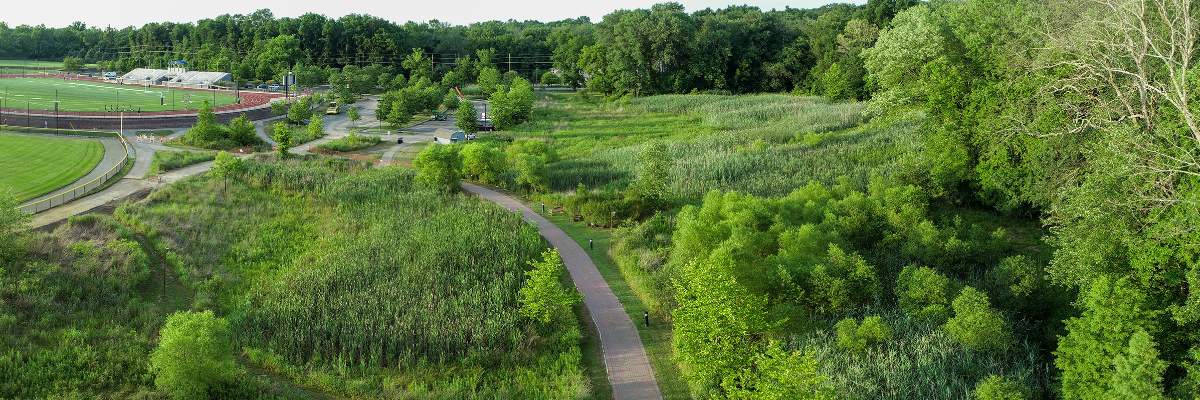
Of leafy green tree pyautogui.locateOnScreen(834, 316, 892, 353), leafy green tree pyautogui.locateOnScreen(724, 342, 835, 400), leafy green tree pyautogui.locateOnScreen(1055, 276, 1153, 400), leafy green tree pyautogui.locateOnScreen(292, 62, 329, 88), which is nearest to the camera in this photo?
leafy green tree pyautogui.locateOnScreen(724, 342, 835, 400)

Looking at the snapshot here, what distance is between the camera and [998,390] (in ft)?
60.7

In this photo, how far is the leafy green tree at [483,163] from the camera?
4847 centimetres

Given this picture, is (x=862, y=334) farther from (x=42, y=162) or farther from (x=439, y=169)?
(x=42, y=162)

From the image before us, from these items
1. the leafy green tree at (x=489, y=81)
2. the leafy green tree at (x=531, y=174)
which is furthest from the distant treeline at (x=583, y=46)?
the leafy green tree at (x=531, y=174)

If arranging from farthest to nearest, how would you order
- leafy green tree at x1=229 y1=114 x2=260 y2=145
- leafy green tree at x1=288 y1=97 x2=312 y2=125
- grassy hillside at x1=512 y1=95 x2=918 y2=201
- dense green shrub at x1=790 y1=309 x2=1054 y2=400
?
leafy green tree at x1=288 y1=97 x2=312 y2=125
leafy green tree at x1=229 y1=114 x2=260 y2=145
grassy hillside at x1=512 y1=95 x2=918 y2=201
dense green shrub at x1=790 y1=309 x2=1054 y2=400

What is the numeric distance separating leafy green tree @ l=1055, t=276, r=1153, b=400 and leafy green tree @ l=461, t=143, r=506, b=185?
3451cm

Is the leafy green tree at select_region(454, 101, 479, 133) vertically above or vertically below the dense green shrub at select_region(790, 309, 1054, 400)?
above

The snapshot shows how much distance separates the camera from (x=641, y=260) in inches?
1265

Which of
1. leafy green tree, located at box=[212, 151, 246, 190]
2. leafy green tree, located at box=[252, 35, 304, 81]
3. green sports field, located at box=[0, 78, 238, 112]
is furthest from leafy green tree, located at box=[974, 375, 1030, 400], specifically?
leafy green tree, located at box=[252, 35, 304, 81]

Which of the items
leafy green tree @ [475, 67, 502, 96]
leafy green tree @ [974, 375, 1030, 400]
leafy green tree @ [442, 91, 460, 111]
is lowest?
leafy green tree @ [974, 375, 1030, 400]

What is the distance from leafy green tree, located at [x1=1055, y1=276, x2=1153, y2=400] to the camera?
18.7 metres

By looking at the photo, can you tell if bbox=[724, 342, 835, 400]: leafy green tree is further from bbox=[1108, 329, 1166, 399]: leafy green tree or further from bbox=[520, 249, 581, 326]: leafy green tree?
bbox=[520, 249, 581, 326]: leafy green tree

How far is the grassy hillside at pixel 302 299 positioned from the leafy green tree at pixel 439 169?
11.6ft

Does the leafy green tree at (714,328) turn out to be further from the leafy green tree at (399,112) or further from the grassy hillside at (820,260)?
the leafy green tree at (399,112)
